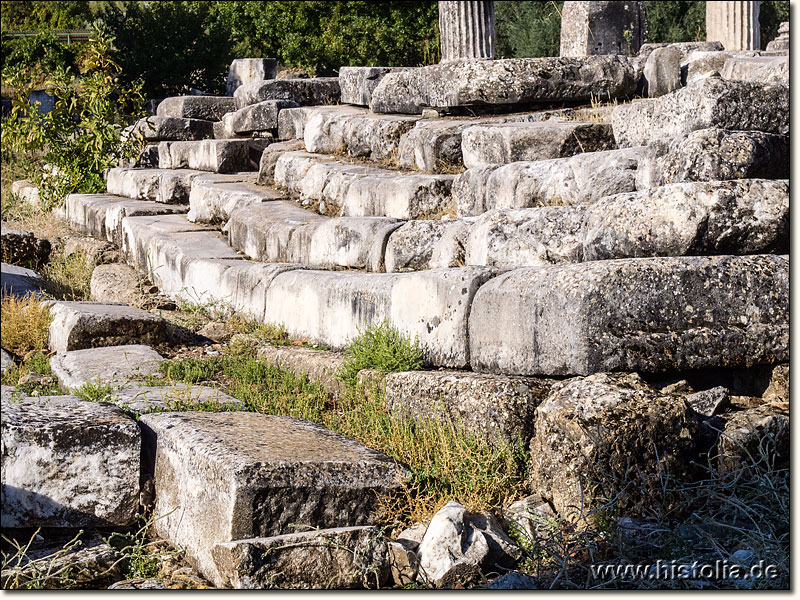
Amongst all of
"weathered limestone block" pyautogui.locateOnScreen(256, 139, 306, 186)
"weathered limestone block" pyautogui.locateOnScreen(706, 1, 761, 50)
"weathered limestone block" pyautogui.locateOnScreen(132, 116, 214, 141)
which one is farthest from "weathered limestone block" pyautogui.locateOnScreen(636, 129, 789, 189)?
"weathered limestone block" pyautogui.locateOnScreen(132, 116, 214, 141)

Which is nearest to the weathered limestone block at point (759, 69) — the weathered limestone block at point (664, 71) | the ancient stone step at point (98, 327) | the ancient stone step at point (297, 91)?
the weathered limestone block at point (664, 71)

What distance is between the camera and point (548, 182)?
6.82 m

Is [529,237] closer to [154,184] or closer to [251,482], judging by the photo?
[251,482]

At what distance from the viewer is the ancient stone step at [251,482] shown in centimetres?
392

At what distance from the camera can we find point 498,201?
7254 mm

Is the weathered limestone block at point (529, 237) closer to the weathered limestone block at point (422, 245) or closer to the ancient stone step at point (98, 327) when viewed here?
the weathered limestone block at point (422, 245)

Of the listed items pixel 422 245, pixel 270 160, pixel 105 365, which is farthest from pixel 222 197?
pixel 105 365

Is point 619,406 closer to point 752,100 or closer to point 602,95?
point 752,100

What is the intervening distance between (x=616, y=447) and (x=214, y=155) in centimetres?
921

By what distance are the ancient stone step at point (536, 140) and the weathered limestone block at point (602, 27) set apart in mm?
5905

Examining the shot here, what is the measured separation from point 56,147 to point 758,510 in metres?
11.3

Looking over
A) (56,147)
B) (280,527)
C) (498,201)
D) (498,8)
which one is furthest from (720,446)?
(498,8)

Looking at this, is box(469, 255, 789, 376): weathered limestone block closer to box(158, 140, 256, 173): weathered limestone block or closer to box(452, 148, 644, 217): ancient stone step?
box(452, 148, 644, 217): ancient stone step

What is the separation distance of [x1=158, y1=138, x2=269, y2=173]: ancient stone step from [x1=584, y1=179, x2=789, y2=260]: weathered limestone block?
807 centimetres
